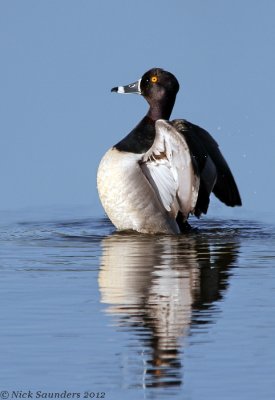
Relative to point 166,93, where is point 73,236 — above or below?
below

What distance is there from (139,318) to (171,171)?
4.31 metres

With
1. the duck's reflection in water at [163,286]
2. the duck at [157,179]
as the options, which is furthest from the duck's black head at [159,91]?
the duck's reflection in water at [163,286]

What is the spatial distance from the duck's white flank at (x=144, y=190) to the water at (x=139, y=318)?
43 cm

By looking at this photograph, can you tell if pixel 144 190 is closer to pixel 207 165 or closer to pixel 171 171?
pixel 171 171

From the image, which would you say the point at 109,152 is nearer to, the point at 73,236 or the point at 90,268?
the point at 73,236


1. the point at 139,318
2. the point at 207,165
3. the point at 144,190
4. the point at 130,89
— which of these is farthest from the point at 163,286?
the point at 130,89

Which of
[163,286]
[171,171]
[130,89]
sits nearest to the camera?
[163,286]

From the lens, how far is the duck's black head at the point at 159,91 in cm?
1184

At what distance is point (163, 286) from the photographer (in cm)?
765

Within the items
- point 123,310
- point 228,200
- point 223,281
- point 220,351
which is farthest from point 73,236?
point 220,351

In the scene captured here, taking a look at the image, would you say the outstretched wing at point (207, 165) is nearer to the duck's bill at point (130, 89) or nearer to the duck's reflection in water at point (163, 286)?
the duck's reflection in water at point (163, 286)

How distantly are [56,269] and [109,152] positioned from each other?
2.55 meters

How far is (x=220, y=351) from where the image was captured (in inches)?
228

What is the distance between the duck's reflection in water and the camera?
5.87 metres
